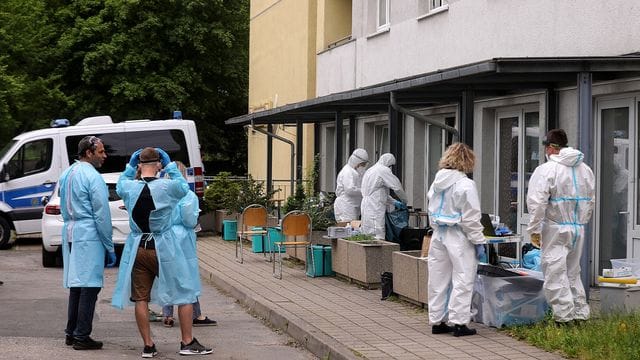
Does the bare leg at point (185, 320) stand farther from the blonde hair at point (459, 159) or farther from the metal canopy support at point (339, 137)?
the metal canopy support at point (339, 137)

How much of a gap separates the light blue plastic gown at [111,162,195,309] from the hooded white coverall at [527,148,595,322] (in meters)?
3.21

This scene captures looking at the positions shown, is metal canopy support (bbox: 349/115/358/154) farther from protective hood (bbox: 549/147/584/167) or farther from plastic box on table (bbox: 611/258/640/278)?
protective hood (bbox: 549/147/584/167)

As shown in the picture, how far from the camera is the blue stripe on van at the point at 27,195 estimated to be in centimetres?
2195

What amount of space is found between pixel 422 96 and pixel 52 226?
6.54 metres

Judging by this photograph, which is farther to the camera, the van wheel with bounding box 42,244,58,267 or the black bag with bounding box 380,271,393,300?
the van wheel with bounding box 42,244,58,267

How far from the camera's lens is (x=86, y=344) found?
9602 millimetres

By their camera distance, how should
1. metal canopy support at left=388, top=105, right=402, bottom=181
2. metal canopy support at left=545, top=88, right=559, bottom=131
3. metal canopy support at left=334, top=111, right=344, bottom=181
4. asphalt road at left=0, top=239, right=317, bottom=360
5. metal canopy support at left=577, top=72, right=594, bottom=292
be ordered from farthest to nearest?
metal canopy support at left=334, top=111, right=344, bottom=181 < metal canopy support at left=388, top=105, right=402, bottom=181 < metal canopy support at left=545, top=88, right=559, bottom=131 < metal canopy support at left=577, top=72, right=594, bottom=292 < asphalt road at left=0, top=239, right=317, bottom=360

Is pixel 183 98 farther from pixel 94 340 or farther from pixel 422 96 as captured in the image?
pixel 94 340

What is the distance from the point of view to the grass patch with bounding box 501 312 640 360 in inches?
329

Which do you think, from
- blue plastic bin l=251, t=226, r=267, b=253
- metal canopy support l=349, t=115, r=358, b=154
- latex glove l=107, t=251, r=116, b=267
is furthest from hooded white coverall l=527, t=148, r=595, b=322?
metal canopy support l=349, t=115, r=358, b=154

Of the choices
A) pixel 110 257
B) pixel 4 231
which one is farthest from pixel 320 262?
pixel 4 231

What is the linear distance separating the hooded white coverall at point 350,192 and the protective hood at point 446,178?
7.16 metres

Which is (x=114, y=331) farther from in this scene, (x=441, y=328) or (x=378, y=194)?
(x=378, y=194)

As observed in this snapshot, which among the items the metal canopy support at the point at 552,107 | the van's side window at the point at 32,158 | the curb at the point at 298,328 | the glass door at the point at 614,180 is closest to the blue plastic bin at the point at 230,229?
the van's side window at the point at 32,158
